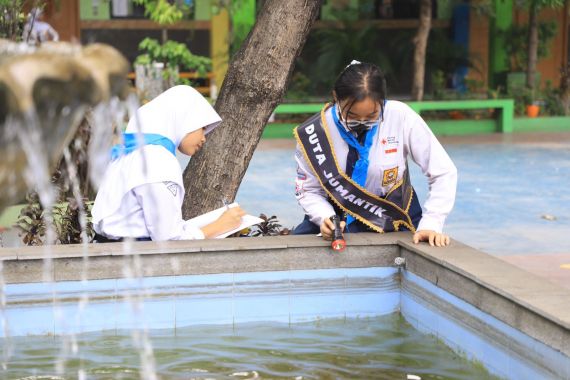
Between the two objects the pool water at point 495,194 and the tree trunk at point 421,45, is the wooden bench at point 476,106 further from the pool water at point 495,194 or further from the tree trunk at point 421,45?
the pool water at point 495,194

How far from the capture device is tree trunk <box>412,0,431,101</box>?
1744cm

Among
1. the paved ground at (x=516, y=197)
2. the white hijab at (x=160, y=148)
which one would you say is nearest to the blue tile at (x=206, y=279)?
the white hijab at (x=160, y=148)

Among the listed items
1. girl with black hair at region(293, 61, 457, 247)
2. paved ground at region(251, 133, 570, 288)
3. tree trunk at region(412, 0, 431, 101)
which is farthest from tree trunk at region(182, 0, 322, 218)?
tree trunk at region(412, 0, 431, 101)

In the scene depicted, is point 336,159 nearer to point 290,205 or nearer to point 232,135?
point 232,135

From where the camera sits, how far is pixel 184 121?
529 cm

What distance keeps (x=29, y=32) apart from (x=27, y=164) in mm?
6503

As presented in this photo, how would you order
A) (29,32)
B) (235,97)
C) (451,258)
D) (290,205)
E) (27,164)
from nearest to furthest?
(27,164) → (451,258) → (235,97) → (29,32) → (290,205)

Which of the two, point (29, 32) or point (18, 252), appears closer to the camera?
point (18, 252)

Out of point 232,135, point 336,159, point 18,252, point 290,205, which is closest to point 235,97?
point 232,135

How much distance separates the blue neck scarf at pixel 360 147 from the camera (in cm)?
→ 544

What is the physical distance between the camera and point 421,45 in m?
17.5

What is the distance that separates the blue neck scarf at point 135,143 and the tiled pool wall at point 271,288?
496 millimetres

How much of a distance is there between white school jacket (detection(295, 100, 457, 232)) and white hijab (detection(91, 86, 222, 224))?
64 centimetres

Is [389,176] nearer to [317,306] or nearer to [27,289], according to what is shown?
[317,306]
